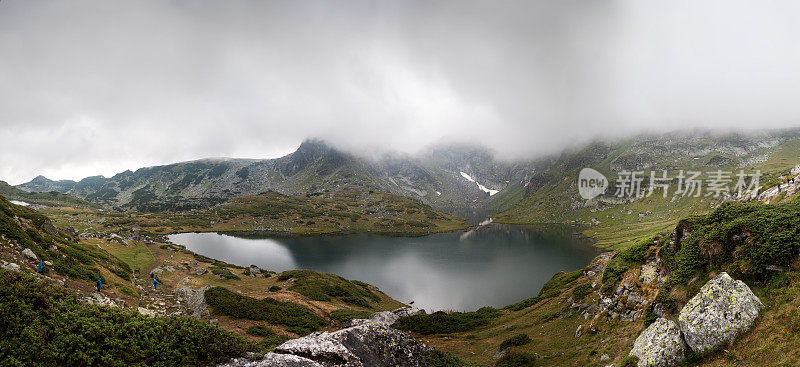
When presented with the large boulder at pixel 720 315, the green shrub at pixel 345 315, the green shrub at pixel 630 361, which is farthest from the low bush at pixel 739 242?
the green shrub at pixel 345 315

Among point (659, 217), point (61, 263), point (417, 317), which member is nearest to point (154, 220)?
point (61, 263)

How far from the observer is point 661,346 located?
1352 centimetres

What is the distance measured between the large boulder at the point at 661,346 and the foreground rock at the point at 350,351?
429 inches

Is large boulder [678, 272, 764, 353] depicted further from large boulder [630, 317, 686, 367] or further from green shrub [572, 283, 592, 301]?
green shrub [572, 283, 592, 301]

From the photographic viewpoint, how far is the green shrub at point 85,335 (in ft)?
22.8

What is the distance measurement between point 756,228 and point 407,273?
89.9 m

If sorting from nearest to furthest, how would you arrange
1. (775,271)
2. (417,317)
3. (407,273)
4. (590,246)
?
(775,271)
(417,317)
(407,273)
(590,246)

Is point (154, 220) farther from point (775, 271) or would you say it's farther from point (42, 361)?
point (775, 271)

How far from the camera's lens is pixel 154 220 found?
7067 inches

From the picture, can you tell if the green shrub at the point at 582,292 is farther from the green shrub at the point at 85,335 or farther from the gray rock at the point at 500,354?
the green shrub at the point at 85,335

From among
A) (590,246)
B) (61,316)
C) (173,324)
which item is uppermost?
(61,316)

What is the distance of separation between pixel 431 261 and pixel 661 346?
10482cm

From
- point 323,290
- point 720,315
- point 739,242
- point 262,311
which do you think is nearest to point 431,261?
point 323,290

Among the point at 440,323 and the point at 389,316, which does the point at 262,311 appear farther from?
the point at 440,323
